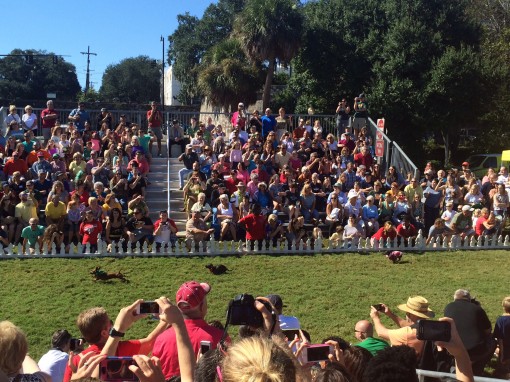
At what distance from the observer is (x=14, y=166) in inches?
571

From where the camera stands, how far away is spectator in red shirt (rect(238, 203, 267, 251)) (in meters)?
13.2

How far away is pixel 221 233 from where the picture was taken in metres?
13.5

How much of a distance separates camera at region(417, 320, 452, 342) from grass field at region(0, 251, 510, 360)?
5.08m

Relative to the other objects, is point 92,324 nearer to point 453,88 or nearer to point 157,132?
point 157,132

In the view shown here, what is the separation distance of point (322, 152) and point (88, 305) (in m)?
9.49

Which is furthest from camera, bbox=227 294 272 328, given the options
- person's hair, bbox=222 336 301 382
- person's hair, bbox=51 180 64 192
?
person's hair, bbox=51 180 64 192

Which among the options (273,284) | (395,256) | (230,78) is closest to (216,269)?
(273,284)

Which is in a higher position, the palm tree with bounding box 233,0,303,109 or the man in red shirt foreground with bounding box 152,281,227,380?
the palm tree with bounding box 233,0,303,109

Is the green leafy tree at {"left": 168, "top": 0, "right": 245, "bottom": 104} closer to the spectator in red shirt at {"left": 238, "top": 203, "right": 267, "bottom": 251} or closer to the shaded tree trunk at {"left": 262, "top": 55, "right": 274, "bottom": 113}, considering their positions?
the shaded tree trunk at {"left": 262, "top": 55, "right": 274, "bottom": 113}

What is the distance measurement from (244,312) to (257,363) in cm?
129

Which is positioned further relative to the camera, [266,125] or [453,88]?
[453,88]

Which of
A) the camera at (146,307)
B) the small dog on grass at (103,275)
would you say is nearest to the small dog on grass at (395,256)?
the small dog on grass at (103,275)

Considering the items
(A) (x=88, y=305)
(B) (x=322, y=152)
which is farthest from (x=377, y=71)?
(A) (x=88, y=305)

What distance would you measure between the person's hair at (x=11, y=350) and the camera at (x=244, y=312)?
115 centimetres
